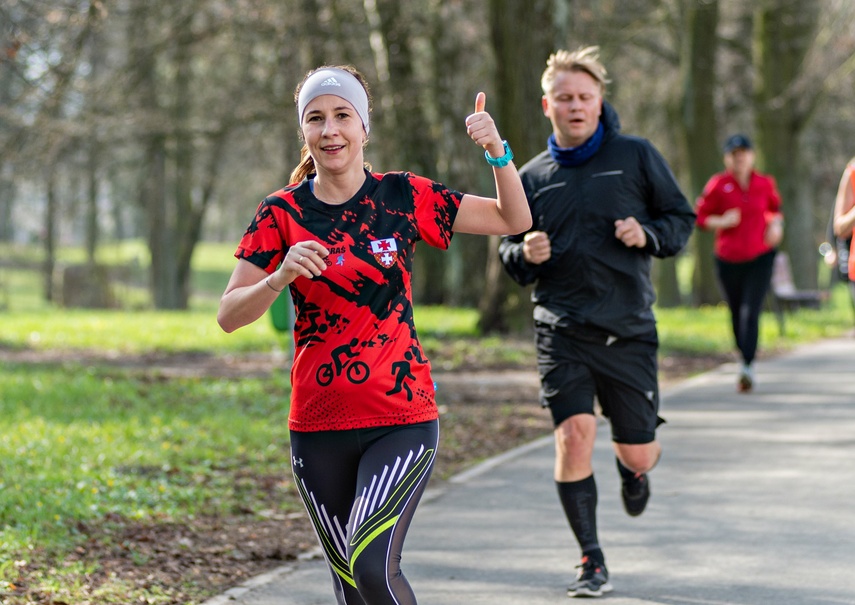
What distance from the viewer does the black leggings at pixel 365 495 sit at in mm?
3764

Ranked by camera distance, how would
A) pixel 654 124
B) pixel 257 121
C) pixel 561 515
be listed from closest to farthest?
pixel 561 515 → pixel 257 121 → pixel 654 124

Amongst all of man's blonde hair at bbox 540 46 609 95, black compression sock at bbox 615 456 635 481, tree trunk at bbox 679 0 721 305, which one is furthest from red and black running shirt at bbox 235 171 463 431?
tree trunk at bbox 679 0 721 305

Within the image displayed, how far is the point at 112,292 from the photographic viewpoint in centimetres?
3944

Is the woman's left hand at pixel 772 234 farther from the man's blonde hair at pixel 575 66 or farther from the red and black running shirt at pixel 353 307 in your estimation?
the red and black running shirt at pixel 353 307

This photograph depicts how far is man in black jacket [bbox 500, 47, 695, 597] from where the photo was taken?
5.63m

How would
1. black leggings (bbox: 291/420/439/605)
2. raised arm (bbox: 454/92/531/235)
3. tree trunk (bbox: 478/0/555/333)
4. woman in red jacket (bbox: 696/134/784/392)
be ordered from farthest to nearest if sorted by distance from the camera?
tree trunk (bbox: 478/0/555/333) → woman in red jacket (bbox: 696/134/784/392) → raised arm (bbox: 454/92/531/235) → black leggings (bbox: 291/420/439/605)

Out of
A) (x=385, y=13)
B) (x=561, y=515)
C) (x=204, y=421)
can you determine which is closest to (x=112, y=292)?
(x=385, y=13)

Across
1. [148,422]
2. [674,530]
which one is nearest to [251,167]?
[148,422]

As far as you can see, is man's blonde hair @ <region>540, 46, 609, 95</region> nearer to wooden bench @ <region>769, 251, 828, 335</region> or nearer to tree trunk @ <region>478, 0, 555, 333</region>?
tree trunk @ <region>478, 0, 555, 333</region>

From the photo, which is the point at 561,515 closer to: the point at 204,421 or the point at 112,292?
the point at 204,421

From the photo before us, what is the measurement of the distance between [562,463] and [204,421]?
197 inches


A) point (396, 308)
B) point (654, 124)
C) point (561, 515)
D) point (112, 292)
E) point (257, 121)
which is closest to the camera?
point (396, 308)

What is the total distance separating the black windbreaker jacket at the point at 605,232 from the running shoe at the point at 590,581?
97 cm

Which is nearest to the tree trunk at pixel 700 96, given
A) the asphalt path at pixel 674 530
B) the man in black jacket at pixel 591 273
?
the asphalt path at pixel 674 530
